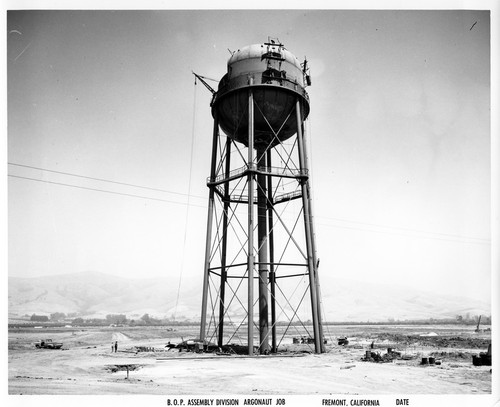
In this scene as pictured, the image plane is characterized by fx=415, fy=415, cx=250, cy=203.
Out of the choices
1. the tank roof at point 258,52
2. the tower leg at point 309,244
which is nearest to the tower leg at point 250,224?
the tank roof at point 258,52

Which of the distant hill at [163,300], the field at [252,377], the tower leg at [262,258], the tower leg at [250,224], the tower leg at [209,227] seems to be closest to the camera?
the field at [252,377]

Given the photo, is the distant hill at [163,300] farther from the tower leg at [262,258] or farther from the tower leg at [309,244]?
the tower leg at [309,244]

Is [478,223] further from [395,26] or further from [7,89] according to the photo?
[7,89]

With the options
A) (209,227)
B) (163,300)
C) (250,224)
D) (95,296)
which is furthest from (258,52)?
(95,296)

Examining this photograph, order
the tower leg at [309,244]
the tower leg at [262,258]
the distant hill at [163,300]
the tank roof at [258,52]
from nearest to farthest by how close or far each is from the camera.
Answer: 1. the tower leg at [309,244]
2. the tank roof at [258,52]
3. the tower leg at [262,258]
4. the distant hill at [163,300]

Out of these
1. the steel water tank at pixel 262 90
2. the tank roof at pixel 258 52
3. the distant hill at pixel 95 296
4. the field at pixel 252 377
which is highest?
the tank roof at pixel 258 52

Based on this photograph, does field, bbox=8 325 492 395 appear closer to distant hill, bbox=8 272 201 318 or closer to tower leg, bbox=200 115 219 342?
tower leg, bbox=200 115 219 342
